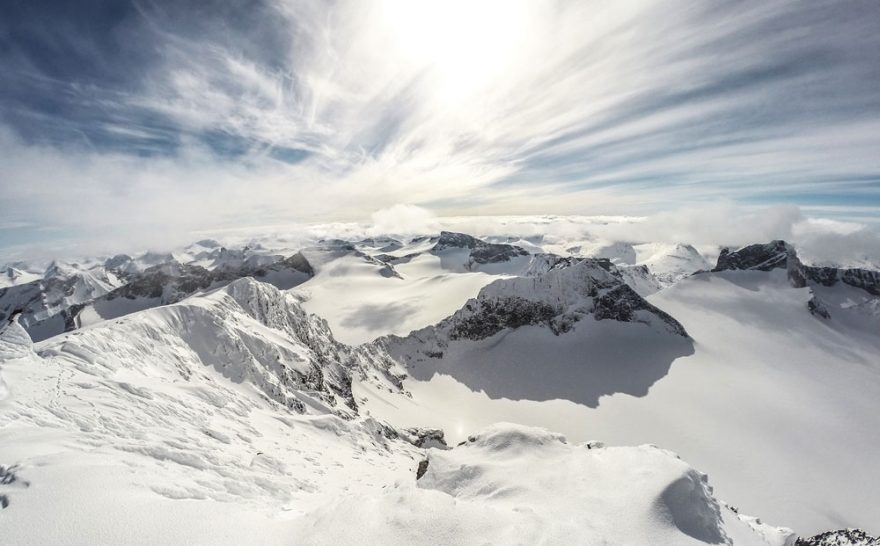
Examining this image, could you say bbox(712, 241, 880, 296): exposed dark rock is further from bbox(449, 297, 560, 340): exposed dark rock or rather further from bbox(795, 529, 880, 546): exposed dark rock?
bbox(795, 529, 880, 546): exposed dark rock

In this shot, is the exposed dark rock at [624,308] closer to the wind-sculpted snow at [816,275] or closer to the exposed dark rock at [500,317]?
the exposed dark rock at [500,317]

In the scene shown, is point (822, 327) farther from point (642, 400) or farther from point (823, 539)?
point (823, 539)

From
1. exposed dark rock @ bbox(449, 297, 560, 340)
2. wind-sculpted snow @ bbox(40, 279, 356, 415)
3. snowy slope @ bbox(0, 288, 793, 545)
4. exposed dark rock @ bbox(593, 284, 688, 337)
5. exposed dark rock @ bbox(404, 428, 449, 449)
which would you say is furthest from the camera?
exposed dark rock @ bbox(449, 297, 560, 340)

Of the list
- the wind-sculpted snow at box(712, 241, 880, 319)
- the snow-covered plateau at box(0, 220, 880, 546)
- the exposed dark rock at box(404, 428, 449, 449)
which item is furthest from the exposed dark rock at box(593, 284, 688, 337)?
the wind-sculpted snow at box(712, 241, 880, 319)

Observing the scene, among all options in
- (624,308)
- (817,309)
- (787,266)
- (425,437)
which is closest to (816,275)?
(787,266)

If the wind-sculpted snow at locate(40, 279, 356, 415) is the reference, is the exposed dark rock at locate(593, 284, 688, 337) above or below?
below
